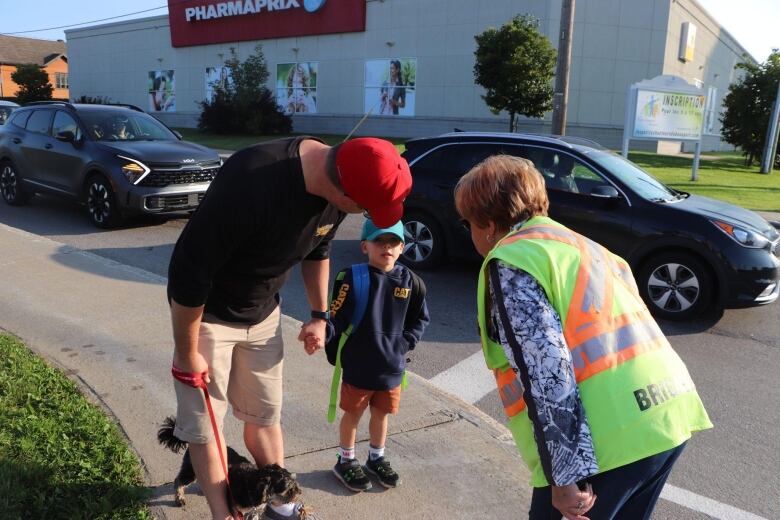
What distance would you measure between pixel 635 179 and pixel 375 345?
16.0ft

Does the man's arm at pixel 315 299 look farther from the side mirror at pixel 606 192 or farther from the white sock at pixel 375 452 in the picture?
the side mirror at pixel 606 192

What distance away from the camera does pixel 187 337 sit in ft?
7.48

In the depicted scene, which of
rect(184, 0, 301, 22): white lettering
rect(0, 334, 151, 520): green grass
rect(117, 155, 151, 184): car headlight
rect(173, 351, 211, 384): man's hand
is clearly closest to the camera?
rect(173, 351, 211, 384): man's hand

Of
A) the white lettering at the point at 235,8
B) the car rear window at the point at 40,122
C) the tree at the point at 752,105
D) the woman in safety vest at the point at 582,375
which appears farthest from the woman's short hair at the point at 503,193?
the white lettering at the point at 235,8

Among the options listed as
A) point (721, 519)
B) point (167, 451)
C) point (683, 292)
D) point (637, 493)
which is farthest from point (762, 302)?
point (167, 451)

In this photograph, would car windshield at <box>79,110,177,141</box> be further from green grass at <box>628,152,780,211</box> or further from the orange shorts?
green grass at <box>628,152,780,211</box>

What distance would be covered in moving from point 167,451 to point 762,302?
17.3 feet

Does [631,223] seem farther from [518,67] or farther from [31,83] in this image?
[31,83]

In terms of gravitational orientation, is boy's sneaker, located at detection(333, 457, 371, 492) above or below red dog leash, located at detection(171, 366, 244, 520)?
below

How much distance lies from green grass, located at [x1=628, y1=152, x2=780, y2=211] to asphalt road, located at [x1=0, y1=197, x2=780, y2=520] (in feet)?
28.7

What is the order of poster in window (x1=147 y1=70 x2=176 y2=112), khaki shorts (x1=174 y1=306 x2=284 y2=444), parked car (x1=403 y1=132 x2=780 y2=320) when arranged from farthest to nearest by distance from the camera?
poster in window (x1=147 y1=70 x2=176 y2=112)
parked car (x1=403 y1=132 x2=780 y2=320)
khaki shorts (x1=174 y1=306 x2=284 y2=444)

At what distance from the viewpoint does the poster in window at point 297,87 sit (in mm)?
33844

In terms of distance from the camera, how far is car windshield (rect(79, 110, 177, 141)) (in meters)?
10.0

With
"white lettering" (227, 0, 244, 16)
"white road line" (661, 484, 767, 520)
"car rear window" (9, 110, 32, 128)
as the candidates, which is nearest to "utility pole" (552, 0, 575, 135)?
"car rear window" (9, 110, 32, 128)
